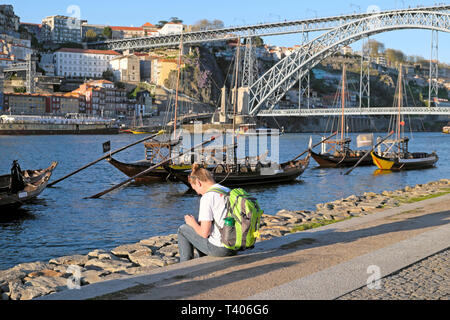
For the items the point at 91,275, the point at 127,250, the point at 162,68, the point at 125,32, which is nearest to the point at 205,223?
the point at 91,275

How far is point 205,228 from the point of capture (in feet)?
18.5

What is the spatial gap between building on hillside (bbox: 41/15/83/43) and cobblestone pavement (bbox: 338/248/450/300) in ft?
414

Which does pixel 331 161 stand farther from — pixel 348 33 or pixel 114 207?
pixel 348 33

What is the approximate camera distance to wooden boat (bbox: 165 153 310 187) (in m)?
21.3

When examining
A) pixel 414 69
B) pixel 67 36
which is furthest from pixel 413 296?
pixel 414 69

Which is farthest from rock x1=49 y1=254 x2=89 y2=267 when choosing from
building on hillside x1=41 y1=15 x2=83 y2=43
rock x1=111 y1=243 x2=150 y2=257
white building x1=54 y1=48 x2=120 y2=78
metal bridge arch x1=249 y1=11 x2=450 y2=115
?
building on hillside x1=41 y1=15 x2=83 y2=43

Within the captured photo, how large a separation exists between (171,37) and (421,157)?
246ft

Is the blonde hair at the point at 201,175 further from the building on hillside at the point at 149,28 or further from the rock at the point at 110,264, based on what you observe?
the building on hillside at the point at 149,28

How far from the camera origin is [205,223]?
561 centimetres

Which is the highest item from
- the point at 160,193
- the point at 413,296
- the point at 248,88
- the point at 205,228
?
the point at 248,88

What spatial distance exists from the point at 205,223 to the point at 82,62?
110625 mm

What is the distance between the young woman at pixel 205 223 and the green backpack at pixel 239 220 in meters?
0.07

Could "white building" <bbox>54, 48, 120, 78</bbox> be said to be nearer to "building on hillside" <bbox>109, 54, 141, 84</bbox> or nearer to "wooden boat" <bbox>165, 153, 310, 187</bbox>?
"building on hillside" <bbox>109, 54, 141, 84</bbox>

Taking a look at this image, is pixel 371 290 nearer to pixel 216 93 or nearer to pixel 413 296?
pixel 413 296
